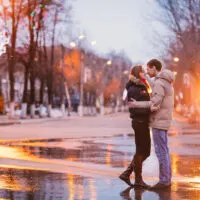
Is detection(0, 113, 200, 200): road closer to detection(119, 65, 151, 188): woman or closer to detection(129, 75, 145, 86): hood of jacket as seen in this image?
detection(119, 65, 151, 188): woman

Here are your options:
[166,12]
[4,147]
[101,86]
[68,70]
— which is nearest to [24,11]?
[166,12]

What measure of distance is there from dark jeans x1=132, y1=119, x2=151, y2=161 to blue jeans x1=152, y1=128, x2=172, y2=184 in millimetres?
120

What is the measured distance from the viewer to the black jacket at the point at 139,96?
9.82 metres

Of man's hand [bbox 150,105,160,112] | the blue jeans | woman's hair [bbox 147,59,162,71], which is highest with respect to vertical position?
woman's hair [bbox 147,59,162,71]

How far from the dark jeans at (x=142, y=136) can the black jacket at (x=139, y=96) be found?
0.24 ft

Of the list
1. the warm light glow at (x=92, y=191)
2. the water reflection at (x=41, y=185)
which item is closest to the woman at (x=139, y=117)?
the warm light glow at (x=92, y=191)

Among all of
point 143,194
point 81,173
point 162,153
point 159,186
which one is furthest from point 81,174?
point 143,194

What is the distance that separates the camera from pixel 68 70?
8925 centimetres

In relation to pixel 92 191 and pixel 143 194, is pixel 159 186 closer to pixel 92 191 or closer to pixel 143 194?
pixel 143 194

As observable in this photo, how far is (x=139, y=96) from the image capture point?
9.90 m

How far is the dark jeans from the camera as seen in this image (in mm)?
9867

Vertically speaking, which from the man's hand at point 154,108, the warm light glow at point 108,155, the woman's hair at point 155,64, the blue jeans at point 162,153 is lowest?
the warm light glow at point 108,155

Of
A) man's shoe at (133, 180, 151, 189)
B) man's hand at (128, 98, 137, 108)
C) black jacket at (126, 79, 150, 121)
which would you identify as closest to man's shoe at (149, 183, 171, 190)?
man's shoe at (133, 180, 151, 189)

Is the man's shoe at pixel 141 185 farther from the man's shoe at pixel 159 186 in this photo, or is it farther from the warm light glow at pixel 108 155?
the warm light glow at pixel 108 155
